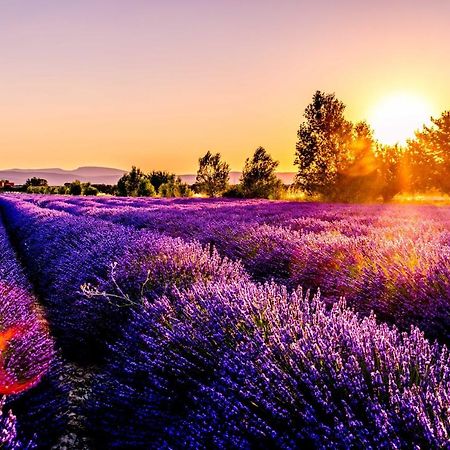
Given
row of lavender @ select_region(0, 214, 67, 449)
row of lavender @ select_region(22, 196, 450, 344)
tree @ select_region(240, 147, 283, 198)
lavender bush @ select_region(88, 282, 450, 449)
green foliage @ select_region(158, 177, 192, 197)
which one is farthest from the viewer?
green foliage @ select_region(158, 177, 192, 197)

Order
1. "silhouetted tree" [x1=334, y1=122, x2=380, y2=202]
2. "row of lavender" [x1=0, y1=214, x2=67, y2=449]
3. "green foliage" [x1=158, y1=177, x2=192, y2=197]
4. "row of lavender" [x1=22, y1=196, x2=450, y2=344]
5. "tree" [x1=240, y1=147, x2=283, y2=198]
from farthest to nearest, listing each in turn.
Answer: "green foliage" [x1=158, y1=177, x2=192, y2=197]
"tree" [x1=240, y1=147, x2=283, y2=198]
"silhouetted tree" [x1=334, y1=122, x2=380, y2=202]
"row of lavender" [x1=22, y1=196, x2=450, y2=344]
"row of lavender" [x1=0, y1=214, x2=67, y2=449]

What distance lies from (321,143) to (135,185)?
20.8 metres

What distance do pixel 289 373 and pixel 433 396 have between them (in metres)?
0.42

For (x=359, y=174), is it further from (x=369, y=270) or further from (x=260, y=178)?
(x=369, y=270)

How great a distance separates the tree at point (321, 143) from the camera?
29.9 m

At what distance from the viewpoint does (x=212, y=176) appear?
155 ft

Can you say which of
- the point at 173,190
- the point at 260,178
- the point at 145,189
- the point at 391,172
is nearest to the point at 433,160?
the point at 391,172

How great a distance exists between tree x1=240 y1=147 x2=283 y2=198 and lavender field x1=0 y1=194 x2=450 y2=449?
31.7 metres

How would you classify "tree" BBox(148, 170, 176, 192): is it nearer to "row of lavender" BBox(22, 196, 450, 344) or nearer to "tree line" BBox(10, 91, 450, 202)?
"tree line" BBox(10, 91, 450, 202)

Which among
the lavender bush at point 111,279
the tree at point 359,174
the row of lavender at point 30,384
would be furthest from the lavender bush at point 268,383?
the tree at point 359,174

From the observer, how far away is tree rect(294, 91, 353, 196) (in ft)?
98.2

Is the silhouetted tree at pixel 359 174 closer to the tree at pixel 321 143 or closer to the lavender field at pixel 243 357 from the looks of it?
the tree at pixel 321 143

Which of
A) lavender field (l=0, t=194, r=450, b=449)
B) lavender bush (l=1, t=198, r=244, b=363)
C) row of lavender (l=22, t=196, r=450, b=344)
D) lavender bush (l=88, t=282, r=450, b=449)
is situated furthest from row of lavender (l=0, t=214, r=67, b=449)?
row of lavender (l=22, t=196, r=450, b=344)

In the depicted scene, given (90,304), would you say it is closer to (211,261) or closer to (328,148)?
(211,261)
